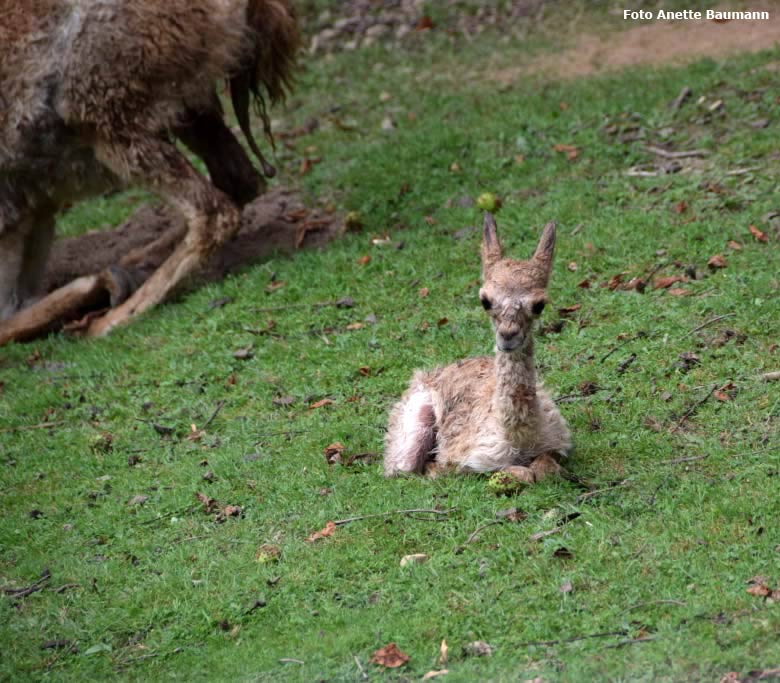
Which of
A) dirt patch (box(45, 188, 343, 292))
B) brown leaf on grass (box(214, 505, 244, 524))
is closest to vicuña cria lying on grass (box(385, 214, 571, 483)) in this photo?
brown leaf on grass (box(214, 505, 244, 524))

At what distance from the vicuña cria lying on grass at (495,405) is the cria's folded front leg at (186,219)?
3201 millimetres

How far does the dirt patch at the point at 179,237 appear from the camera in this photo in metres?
9.59

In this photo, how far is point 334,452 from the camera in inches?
251

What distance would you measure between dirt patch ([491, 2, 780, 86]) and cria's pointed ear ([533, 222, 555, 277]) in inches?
255

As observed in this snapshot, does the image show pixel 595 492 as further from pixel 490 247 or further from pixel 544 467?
pixel 490 247

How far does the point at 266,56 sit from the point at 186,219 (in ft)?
4.59

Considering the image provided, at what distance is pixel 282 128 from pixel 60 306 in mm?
3494

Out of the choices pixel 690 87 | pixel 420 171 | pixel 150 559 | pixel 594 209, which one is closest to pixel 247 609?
pixel 150 559

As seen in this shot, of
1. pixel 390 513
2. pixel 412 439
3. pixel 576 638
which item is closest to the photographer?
pixel 576 638

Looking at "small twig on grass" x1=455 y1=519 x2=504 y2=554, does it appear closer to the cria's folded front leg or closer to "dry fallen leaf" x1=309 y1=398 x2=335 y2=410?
"dry fallen leaf" x1=309 y1=398 x2=335 y2=410

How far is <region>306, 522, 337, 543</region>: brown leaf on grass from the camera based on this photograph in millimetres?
5496

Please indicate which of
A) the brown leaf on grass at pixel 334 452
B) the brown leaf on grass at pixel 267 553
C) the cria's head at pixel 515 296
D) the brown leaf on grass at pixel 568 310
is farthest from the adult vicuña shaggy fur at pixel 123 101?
the cria's head at pixel 515 296

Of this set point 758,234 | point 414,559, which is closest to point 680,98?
point 758,234

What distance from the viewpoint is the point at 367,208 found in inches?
383
